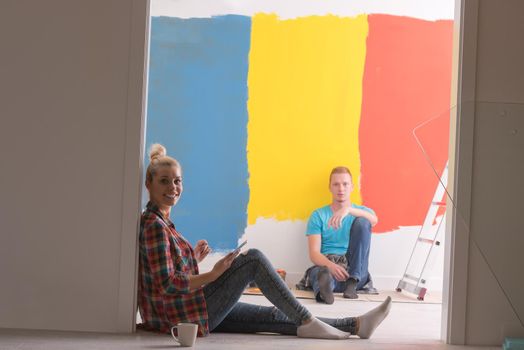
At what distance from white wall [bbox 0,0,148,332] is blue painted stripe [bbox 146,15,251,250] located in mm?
2483

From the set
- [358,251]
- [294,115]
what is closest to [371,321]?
[358,251]

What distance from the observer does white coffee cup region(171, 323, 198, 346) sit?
2.91 m

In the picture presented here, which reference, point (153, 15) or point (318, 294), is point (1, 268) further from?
point (153, 15)

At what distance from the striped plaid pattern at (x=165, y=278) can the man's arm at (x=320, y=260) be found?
225cm

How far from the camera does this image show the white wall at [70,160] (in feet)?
10.6

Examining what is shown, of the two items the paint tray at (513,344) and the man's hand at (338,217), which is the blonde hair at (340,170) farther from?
the paint tray at (513,344)

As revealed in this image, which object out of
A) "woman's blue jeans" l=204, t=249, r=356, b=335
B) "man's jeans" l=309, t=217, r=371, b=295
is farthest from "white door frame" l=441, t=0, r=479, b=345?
"man's jeans" l=309, t=217, r=371, b=295

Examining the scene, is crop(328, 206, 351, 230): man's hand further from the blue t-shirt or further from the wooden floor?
the wooden floor

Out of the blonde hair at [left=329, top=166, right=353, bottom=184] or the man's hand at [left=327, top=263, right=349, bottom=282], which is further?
the blonde hair at [left=329, top=166, right=353, bottom=184]

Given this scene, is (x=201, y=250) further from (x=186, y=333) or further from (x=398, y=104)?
(x=398, y=104)

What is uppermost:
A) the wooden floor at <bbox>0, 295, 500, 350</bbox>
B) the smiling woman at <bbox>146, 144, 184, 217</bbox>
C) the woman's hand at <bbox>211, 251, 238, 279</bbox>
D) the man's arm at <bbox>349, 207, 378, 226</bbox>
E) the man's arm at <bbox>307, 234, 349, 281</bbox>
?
the smiling woman at <bbox>146, 144, 184, 217</bbox>

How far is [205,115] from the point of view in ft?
18.9

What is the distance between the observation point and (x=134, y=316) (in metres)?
3.22

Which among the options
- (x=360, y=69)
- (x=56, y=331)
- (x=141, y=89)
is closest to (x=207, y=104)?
(x=360, y=69)
